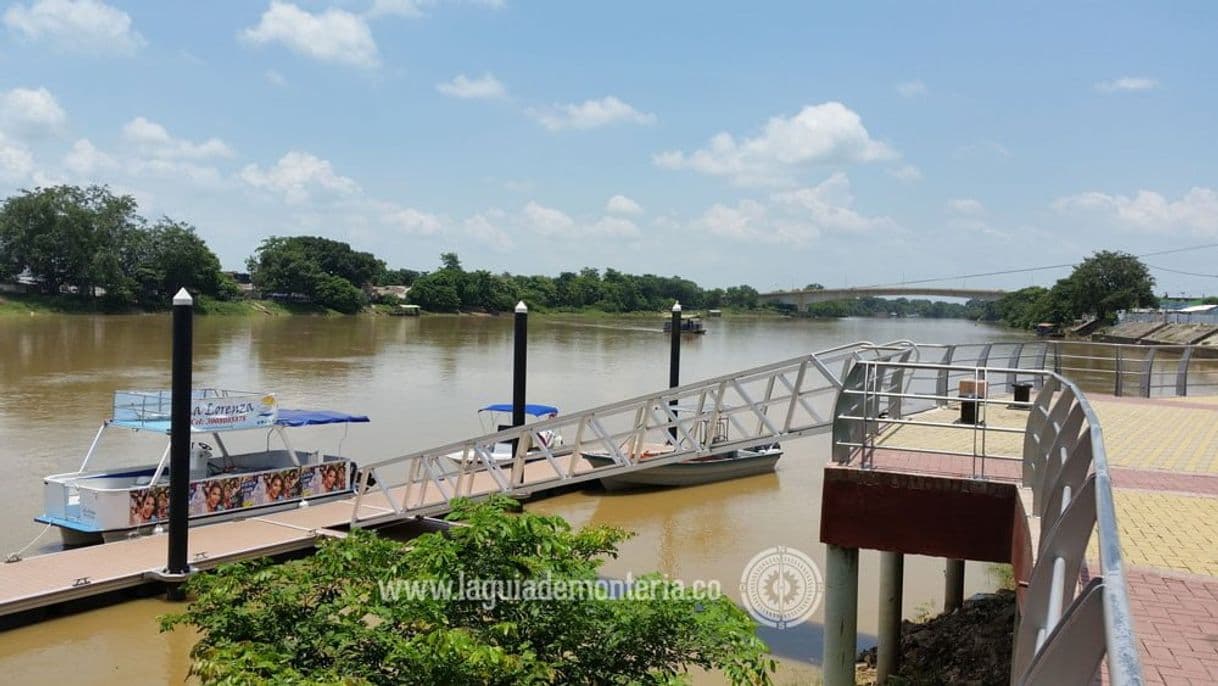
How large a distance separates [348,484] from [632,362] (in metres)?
38.1

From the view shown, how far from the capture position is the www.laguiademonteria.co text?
522cm

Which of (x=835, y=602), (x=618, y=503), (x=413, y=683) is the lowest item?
(x=618, y=503)

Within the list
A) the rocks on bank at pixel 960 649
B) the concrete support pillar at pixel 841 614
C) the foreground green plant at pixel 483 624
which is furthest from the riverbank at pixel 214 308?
the concrete support pillar at pixel 841 614

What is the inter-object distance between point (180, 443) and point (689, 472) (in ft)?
38.0

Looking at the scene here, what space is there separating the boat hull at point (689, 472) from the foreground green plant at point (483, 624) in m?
14.4

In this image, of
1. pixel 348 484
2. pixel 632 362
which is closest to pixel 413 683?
pixel 348 484

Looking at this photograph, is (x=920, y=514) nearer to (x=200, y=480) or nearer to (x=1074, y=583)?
(x=1074, y=583)

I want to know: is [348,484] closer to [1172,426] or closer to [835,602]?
[835,602]

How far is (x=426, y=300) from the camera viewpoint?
357ft

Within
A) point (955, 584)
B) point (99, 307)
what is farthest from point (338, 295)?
point (955, 584)

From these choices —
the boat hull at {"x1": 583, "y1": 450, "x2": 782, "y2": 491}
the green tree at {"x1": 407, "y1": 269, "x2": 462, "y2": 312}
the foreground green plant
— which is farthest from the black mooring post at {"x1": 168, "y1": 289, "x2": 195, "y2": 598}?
the green tree at {"x1": 407, "y1": 269, "x2": 462, "y2": 312}
